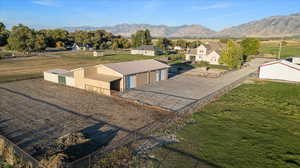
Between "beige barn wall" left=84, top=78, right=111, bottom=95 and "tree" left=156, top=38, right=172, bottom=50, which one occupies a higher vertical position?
"tree" left=156, top=38, right=172, bottom=50

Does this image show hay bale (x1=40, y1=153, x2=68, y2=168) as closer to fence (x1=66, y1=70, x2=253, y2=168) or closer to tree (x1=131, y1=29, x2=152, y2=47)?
fence (x1=66, y1=70, x2=253, y2=168)

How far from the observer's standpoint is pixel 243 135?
597 inches

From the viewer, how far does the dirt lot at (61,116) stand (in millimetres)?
14750

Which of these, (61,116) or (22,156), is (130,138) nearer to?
(22,156)

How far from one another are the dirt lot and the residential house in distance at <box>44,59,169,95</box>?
62.5 inches

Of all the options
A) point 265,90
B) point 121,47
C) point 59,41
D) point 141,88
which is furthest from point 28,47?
point 265,90

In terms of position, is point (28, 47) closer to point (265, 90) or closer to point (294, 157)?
point (265, 90)

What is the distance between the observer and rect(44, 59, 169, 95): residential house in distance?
2686cm

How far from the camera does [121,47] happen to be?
118m

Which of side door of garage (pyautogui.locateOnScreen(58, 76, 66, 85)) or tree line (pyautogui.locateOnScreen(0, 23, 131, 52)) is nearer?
side door of garage (pyautogui.locateOnScreen(58, 76, 66, 85))

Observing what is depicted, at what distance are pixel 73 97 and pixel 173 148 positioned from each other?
16447 mm

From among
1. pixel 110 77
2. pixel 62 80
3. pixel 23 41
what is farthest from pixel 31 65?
pixel 110 77

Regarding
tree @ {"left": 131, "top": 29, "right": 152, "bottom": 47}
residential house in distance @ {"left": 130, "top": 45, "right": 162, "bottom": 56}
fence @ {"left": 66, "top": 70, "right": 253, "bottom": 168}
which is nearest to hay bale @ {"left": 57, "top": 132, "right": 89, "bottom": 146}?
fence @ {"left": 66, "top": 70, "right": 253, "bottom": 168}

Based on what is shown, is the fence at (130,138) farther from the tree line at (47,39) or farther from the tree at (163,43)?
the tree at (163,43)
